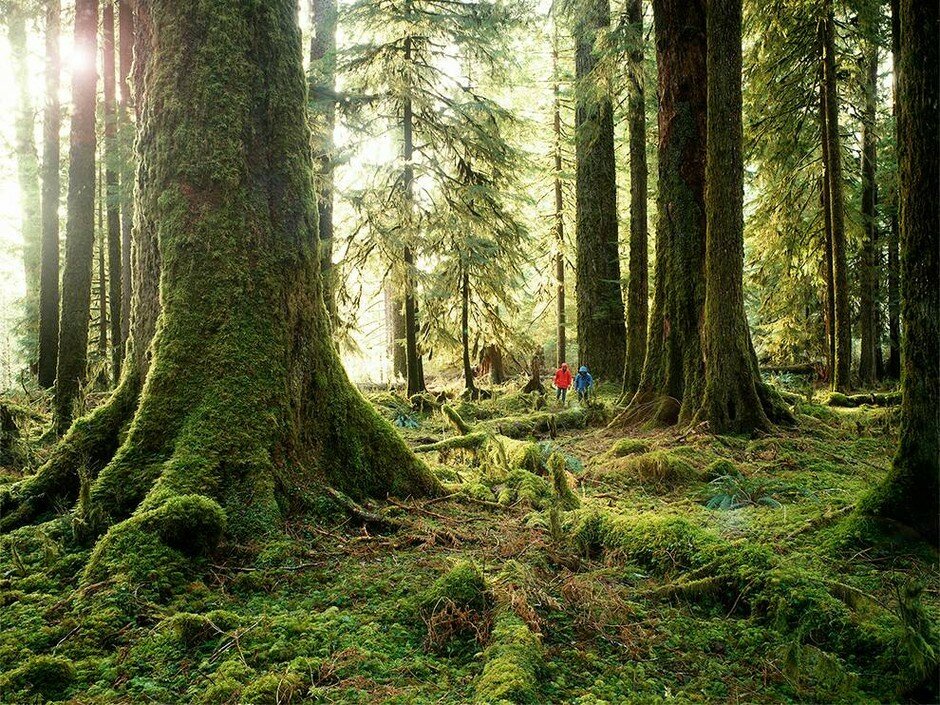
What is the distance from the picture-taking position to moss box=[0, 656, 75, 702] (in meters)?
2.32

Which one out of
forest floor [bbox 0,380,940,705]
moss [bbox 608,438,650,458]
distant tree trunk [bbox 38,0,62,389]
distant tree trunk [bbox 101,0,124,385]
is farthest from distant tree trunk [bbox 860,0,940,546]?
distant tree trunk [bbox 38,0,62,389]

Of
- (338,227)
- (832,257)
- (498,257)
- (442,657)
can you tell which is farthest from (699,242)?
(338,227)

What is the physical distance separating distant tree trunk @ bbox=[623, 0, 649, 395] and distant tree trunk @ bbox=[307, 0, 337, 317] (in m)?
6.16

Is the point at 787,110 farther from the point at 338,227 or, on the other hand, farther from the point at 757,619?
the point at 757,619

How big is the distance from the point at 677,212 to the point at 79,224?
999 centimetres

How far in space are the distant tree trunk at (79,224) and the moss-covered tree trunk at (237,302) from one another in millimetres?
5836

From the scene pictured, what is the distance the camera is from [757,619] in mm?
3154

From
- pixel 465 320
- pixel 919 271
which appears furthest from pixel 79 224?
pixel 919 271

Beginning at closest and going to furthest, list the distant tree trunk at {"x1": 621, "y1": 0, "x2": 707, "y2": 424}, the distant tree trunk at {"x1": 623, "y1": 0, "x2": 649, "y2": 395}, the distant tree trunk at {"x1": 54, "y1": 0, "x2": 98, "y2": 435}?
1. the distant tree trunk at {"x1": 621, "y1": 0, "x2": 707, "y2": 424}
2. the distant tree trunk at {"x1": 54, "y1": 0, "x2": 98, "y2": 435}
3. the distant tree trunk at {"x1": 623, "y1": 0, "x2": 649, "y2": 395}

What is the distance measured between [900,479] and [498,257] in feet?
38.3

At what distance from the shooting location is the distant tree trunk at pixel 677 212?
28.7 ft

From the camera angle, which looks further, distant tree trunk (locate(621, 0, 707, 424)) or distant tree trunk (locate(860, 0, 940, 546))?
distant tree trunk (locate(621, 0, 707, 424))

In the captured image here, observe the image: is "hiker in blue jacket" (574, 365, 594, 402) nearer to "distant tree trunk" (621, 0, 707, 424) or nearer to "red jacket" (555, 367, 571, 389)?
"red jacket" (555, 367, 571, 389)

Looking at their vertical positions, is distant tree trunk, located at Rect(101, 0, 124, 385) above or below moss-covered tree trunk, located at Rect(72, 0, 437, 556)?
above
